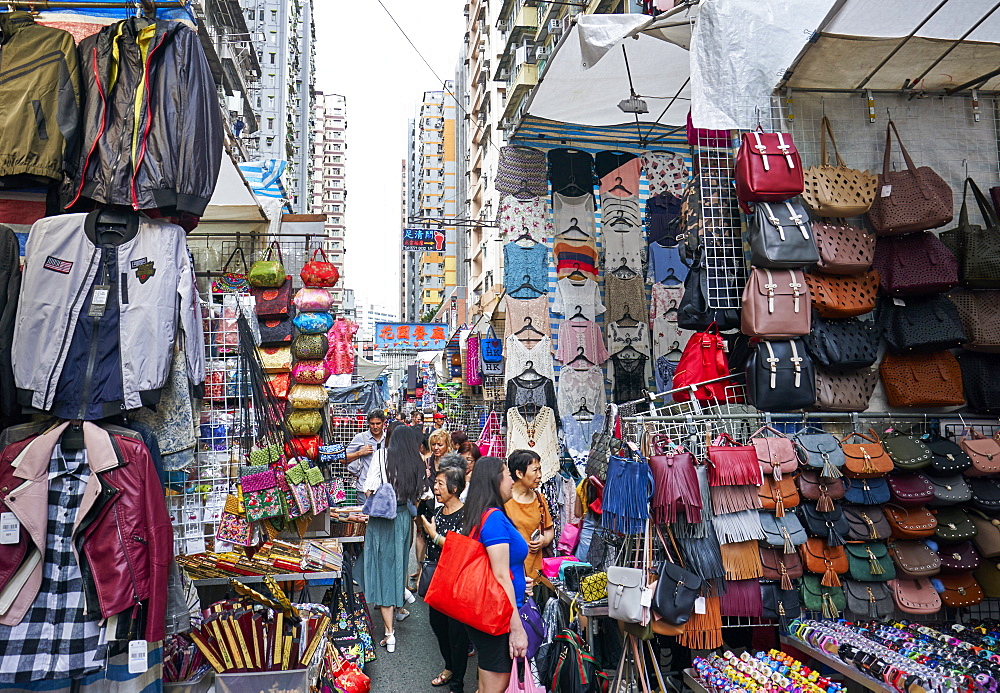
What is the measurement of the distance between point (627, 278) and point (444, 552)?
5.25 m

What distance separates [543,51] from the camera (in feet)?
73.4

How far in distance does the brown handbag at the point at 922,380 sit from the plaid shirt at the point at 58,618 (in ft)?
14.8

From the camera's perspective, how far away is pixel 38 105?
275 cm

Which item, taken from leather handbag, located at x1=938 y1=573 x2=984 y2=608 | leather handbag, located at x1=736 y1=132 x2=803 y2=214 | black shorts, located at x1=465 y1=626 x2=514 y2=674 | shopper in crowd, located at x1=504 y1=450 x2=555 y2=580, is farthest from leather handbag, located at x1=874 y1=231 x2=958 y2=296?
black shorts, located at x1=465 y1=626 x2=514 y2=674

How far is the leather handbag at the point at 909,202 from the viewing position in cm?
439

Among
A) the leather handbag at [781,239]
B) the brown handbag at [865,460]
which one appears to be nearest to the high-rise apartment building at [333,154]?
the leather handbag at [781,239]

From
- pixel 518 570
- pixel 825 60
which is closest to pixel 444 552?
pixel 518 570

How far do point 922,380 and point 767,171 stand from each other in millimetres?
1704

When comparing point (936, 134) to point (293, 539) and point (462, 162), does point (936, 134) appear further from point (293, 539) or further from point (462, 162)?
point (462, 162)

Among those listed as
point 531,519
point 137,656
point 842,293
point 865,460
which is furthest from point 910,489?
point 137,656

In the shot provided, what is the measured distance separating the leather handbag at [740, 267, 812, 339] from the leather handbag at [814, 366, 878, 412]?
1.31 feet

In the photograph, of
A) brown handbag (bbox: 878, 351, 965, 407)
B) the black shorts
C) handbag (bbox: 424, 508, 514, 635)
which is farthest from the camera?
brown handbag (bbox: 878, 351, 965, 407)

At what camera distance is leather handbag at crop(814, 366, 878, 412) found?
438cm

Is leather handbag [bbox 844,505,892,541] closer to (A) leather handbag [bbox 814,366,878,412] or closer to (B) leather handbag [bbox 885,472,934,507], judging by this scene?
(B) leather handbag [bbox 885,472,934,507]
